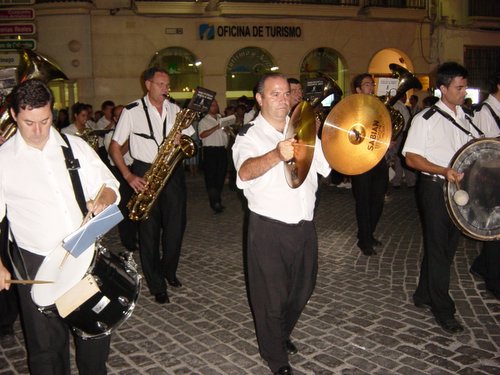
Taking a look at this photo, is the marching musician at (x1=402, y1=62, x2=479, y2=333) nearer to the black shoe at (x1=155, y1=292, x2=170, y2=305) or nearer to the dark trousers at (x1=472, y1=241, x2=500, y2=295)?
the dark trousers at (x1=472, y1=241, x2=500, y2=295)

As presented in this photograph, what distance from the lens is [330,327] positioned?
15.6ft

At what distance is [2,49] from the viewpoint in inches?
366

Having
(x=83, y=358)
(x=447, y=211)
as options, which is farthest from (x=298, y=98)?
(x=83, y=358)

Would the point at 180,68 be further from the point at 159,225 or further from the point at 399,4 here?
the point at 159,225

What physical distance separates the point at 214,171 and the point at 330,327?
6.58m

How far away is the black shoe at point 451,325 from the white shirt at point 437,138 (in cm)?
138

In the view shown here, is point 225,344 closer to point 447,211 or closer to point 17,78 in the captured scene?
point 447,211

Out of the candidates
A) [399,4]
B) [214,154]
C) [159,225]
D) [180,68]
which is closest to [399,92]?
[159,225]

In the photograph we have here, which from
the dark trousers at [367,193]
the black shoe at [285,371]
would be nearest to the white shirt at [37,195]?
the black shoe at [285,371]

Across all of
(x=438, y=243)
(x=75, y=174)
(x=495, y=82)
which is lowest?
(x=438, y=243)

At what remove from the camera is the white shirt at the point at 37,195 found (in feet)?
9.93

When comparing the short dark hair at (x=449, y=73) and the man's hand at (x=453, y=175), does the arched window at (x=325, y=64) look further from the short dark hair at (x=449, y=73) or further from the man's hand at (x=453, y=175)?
the man's hand at (x=453, y=175)

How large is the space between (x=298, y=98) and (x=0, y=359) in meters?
4.02

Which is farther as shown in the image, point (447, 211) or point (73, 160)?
point (447, 211)
